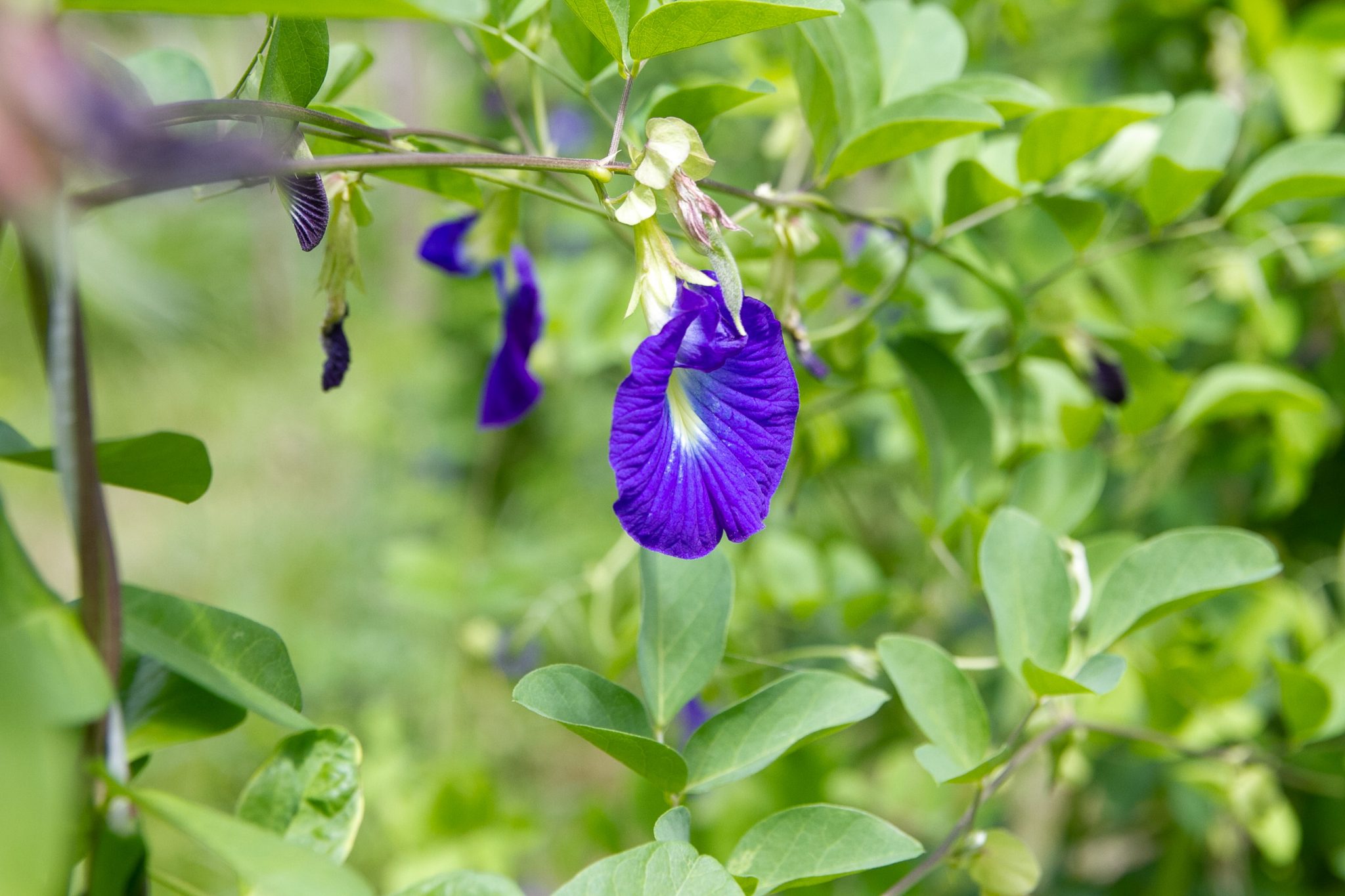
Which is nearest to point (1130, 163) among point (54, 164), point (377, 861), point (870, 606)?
point (870, 606)

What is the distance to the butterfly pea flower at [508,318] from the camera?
62 centimetres

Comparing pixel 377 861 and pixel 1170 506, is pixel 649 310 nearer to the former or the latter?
pixel 1170 506

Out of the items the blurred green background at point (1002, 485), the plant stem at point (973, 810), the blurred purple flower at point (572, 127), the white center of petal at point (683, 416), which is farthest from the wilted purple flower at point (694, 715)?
the blurred purple flower at point (572, 127)

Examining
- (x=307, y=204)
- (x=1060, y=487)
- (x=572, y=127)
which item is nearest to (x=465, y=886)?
(x=307, y=204)

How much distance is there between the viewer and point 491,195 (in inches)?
22.1

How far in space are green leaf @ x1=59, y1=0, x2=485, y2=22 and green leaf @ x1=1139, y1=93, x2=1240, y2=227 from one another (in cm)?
55

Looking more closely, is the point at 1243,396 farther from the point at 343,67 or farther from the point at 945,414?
the point at 343,67

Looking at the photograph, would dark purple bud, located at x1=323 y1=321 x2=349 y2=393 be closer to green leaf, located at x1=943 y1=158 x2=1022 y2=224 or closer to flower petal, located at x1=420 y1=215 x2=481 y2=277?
flower petal, located at x1=420 y1=215 x2=481 y2=277

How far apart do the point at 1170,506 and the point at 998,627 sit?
2.44 ft

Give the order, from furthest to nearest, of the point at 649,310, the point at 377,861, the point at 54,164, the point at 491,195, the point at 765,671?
the point at 377,861 → the point at 765,671 → the point at 491,195 → the point at 649,310 → the point at 54,164

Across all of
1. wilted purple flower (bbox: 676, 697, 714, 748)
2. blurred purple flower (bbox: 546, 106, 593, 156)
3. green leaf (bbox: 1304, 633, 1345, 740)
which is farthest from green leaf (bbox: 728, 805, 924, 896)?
blurred purple flower (bbox: 546, 106, 593, 156)

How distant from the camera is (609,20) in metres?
0.41

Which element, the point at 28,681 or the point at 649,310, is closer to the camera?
the point at 28,681

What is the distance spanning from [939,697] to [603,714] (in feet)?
0.57
